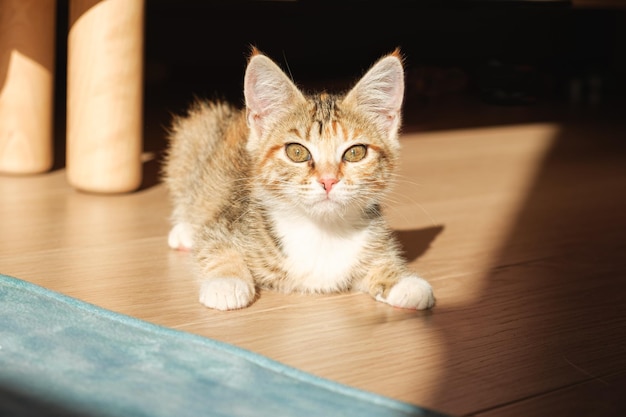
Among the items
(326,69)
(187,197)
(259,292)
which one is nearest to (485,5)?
(326,69)

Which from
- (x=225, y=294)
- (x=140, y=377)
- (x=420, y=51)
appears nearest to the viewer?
(x=140, y=377)

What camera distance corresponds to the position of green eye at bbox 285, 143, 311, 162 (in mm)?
1692

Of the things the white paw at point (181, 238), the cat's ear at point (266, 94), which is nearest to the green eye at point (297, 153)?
the cat's ear at point (266, 94)

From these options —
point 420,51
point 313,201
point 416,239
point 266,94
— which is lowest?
point 416,239

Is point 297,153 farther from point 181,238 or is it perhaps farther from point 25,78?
point 25,78

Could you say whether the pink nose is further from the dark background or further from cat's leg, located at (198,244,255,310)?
the dark background

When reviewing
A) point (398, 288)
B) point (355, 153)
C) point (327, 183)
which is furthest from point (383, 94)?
point (398, 288)

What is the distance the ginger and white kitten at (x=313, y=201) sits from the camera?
5.48 ft

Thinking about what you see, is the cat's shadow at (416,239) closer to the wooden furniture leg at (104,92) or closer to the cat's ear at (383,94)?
the cat's ear at (383,94)

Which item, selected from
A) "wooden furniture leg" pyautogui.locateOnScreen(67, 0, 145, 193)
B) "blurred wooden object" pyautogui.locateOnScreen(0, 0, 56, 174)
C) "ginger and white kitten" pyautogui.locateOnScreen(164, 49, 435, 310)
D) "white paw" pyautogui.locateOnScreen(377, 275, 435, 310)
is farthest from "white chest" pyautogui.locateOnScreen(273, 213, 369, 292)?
"blurred wooden object" pyautogui.locateOnScreen(0, 0, 56, 174)

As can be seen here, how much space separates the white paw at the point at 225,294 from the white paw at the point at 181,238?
1.17ft

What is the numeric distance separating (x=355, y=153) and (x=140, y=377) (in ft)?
2.13

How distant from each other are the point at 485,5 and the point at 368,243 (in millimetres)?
2747

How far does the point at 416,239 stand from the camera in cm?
219
